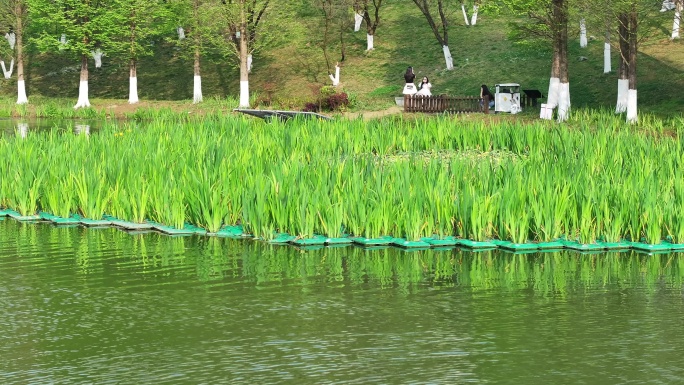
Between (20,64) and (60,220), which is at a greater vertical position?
(20,64)

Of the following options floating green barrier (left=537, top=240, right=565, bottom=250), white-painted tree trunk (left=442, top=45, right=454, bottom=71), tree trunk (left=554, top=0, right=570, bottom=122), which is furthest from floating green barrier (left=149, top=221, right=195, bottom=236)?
white-painted tree trunk (left=442, top=45, right=454, bottom=71)

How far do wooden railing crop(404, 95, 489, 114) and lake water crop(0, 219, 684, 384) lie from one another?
2754 cm

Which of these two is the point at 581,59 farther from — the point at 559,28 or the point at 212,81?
the point at 212,81

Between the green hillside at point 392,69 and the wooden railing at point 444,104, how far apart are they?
2777mm

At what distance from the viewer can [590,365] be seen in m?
9.96

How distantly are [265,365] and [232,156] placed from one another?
11617mm

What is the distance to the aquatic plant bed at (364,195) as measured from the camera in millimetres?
15909

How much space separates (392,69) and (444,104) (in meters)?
13.7

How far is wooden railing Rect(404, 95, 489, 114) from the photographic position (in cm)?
4300

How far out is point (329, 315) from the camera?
11820mm

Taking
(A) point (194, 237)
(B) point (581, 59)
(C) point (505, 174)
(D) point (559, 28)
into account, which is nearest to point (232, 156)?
(A) point (194, 237)

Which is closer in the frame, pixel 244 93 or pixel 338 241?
pixel 338 241

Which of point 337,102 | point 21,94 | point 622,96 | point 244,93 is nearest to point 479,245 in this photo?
point 622,96

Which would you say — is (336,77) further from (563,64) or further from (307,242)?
(307,242)
